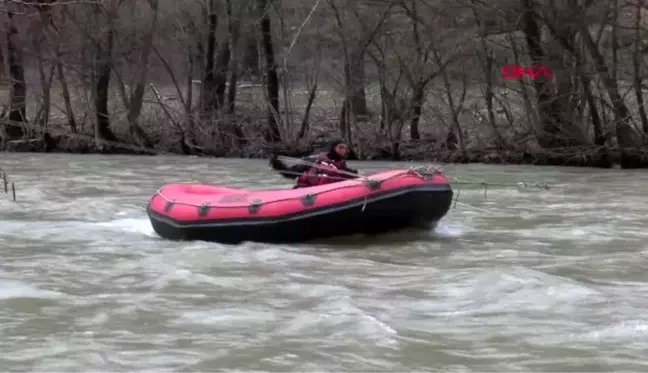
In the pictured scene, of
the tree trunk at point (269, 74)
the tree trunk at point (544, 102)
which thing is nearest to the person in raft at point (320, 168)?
the tree trunk at point (544, 102)

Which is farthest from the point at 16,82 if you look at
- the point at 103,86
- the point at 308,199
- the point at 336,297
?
the point at 336,297

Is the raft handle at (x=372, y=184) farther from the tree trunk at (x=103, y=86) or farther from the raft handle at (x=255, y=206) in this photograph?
the tree trunk at (x=103, y=86)

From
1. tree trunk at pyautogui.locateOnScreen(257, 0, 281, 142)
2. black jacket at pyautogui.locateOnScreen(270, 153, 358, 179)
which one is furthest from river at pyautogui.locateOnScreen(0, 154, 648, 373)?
tree trunk at pyautogui.locateOnScreen(257, 0, 281, 142)

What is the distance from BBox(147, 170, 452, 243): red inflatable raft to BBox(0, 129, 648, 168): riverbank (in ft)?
20.1

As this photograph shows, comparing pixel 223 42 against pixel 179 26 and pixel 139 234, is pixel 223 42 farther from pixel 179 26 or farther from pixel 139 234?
pixel 139 234

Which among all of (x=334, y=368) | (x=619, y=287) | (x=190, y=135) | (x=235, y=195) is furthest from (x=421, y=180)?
(x=190, y=135)

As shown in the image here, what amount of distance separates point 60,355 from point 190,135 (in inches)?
620

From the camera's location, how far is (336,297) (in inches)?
245

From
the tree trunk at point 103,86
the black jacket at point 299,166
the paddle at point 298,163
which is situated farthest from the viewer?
the tree trunk at point 103,86

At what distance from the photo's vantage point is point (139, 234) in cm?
927

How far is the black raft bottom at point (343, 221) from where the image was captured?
821 centimetres

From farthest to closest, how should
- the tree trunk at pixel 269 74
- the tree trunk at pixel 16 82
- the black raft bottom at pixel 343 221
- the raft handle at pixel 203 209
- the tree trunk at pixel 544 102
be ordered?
1. the tree trunk at pixel 16 82
2. the tree trunk at pixel 269 74
3. the tree trunk at pixel 544 102
4. the raft handle at pixel 203 209
5. the black raft bottom at pixel 343 221

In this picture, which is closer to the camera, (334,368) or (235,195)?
(334,368)

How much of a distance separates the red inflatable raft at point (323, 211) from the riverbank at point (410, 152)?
6.12 meters
